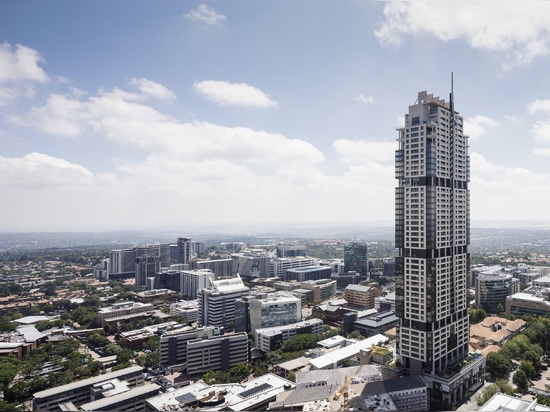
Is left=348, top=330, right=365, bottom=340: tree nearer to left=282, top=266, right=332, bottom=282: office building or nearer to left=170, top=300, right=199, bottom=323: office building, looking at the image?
left=170, top=300, right=199, bottom=323: office building

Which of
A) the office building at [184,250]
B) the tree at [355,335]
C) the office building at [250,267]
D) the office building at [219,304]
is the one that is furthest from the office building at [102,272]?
the tree at [355,335]

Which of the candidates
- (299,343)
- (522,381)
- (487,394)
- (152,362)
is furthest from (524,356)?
(152,362)

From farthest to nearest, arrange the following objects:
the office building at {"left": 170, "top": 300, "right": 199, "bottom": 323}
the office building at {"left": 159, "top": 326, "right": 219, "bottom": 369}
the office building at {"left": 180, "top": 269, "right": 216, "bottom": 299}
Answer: the office building at {"left": 180, "top": 269, "right": 216, "bottom": 299} < the office building at {"left": 170, "top": 300, "right": 199, "bottom": 323} < the office building at {"left": 159, "top": 326, "right": 219, "bottom": 369}

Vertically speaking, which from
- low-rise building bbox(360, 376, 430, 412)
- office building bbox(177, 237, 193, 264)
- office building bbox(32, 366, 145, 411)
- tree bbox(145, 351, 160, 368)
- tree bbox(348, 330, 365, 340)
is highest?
office building bbox(177, 237, 193, 264)

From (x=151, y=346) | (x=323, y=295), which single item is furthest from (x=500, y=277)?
(x=151, y=346)

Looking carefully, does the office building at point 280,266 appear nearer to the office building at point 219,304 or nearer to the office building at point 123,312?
the office building at point 123,312

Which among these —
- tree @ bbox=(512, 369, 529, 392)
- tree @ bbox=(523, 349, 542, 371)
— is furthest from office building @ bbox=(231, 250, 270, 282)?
tree @ bbox=(512, 369, 529, 392)

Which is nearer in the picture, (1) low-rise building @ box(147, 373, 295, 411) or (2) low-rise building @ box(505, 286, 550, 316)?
(1) low-rise building @ box(147, 373, 295, 411)
